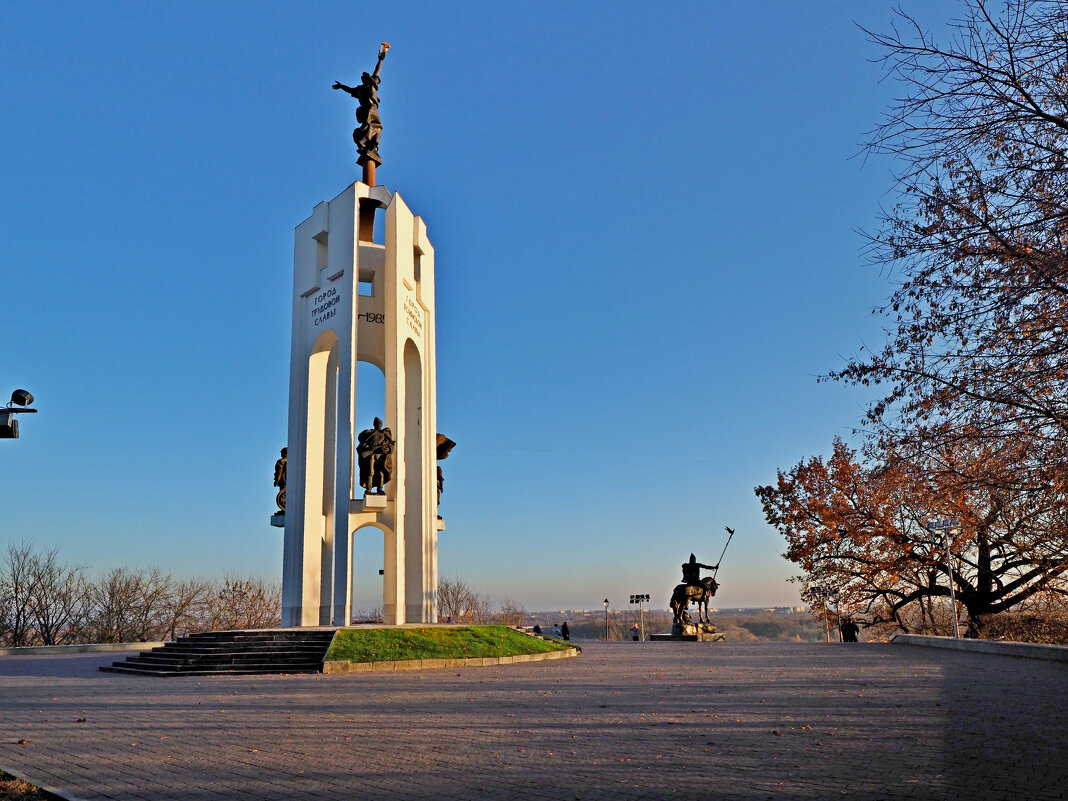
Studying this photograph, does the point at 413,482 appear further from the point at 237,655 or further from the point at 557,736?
the point at 557,736

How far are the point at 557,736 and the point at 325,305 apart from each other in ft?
56.5

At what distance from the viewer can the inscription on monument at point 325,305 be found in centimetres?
2280

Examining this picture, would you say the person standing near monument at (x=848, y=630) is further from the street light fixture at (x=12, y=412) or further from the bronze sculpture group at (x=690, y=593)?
the street light fixture at (x=12, y=412)

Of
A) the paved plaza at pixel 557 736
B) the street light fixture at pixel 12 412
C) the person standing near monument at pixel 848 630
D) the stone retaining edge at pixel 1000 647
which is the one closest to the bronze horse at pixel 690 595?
the person standing near monument at pixel 848 630

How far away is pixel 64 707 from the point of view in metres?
11.1

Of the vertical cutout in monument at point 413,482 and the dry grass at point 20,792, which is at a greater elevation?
the vertical cutout in monument at point 413,482

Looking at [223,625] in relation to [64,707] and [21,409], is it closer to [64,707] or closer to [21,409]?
[64,707]

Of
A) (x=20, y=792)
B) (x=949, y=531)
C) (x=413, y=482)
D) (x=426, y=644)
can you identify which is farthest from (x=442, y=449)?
(x=20, y=792)

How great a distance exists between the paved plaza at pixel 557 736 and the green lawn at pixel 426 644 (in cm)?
278

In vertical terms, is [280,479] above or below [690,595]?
above

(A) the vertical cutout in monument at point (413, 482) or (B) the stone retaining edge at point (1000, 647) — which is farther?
(A) the vertical cutout in monument at point (413, 482)

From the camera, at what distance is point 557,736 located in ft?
26.6

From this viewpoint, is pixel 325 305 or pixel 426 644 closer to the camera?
pixel 426 644

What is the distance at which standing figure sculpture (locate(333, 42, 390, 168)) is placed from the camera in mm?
25531
